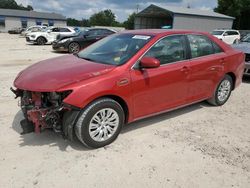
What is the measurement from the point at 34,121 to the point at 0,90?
3400 millimetres

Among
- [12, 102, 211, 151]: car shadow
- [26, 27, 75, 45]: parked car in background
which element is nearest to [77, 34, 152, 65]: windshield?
[12, 102, 211, 151]: car shadow

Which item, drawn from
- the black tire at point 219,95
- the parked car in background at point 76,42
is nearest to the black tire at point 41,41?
the parked car in background at point 76,42

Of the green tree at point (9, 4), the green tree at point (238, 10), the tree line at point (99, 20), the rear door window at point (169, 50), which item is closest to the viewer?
the rear door window at point (169, 50)

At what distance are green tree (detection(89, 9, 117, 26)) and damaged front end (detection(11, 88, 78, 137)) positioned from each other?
9552 centimetres

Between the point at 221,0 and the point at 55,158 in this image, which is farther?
the point at 221,0

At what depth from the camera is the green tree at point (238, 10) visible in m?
41.8

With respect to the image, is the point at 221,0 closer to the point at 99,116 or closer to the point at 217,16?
the point at 217,16

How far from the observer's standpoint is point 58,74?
3.56m

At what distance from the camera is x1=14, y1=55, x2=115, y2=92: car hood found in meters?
3.34

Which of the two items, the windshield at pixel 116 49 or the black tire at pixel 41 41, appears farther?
the black tire at pixel 41 41

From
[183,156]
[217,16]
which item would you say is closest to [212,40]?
[183,156]

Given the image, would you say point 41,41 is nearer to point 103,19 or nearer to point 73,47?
point 73,47

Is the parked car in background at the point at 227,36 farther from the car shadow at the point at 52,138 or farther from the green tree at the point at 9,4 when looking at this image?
the green tree at the point at 9,4

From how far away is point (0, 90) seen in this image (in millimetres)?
6230
